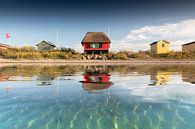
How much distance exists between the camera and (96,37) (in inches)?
1922

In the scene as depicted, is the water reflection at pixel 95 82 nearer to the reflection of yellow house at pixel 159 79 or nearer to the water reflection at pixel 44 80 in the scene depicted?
the water reflection at pixel 44 80

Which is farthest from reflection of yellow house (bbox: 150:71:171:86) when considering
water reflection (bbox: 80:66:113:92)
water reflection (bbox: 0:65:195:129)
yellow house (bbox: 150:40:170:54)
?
yellow house (bbox: 150:40:170:54)

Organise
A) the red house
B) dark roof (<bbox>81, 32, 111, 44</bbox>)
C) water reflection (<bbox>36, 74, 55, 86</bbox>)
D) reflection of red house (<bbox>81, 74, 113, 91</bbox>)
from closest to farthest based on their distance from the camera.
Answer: reflection of red house (<bbox>81, 74, 113, 91</bbox>) → water reflection (<bbox>36, 74, 55, 86</bbox>) → the red house → dark roof (<bbox>81, 32, 111, 44</bbox>)

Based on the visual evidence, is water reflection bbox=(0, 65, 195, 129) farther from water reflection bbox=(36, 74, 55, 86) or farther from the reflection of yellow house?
water reflection bbox=(36, 74, 55, 86)

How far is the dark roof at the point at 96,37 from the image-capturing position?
4794 centimetres

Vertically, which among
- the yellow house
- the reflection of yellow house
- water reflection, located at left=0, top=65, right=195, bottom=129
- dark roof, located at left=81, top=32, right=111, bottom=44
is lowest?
water reflection, located at left=0, top=65, right=195, bottom=129

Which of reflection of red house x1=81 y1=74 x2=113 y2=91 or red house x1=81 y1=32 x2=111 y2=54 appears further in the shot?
red house x1=81 y1=32 x2=111 y2=54

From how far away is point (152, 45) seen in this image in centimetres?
5659

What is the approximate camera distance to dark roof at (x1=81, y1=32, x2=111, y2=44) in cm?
4794

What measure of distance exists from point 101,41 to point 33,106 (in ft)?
138

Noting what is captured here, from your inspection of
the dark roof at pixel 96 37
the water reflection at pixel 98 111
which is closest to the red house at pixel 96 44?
the dark roof at pixel 96 37

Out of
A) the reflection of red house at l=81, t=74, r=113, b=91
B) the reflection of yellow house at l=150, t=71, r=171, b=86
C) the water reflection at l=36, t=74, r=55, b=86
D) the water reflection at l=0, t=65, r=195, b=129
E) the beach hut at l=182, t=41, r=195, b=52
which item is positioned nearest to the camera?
the water reflection at l=0, t=65, r=195, b=129

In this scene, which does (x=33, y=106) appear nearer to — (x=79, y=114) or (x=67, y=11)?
(x=79, y=114)

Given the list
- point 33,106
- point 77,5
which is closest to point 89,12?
point 77,5
